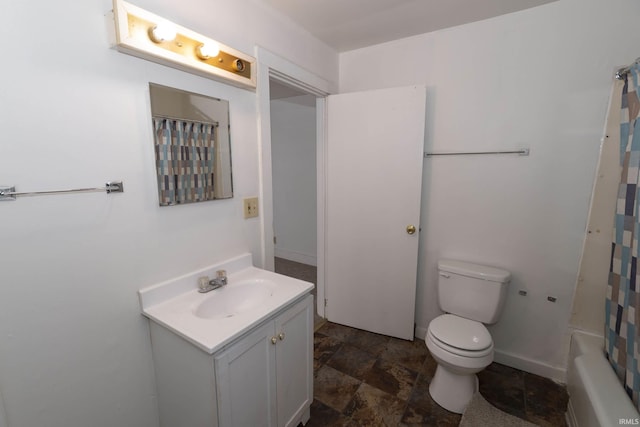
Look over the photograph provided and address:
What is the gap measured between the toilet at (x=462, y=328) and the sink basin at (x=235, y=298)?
1059 mm

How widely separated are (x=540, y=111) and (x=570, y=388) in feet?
5.52

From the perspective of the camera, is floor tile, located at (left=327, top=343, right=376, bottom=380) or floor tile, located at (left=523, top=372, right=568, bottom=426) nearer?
floor tile, located at (left=523, top=372, right=568, bottom=426)

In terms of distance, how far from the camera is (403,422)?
1.58m

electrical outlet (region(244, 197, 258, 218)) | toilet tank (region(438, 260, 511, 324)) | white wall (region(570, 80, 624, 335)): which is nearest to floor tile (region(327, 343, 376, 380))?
toilet tank (region(438, 260, 511, 324))

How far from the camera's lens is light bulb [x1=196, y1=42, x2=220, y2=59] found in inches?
48.8

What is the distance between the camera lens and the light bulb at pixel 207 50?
1.24 metres

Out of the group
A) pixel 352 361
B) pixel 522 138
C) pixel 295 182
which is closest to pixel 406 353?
pixel 352 361

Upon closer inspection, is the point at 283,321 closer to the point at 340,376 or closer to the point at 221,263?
the point at 221,263

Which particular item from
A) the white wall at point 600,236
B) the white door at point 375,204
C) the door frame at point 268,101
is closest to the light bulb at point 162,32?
the door frame at point 268,101

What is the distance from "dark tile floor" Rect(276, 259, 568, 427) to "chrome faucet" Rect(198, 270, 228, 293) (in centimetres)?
96

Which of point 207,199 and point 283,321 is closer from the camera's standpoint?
point 283,321

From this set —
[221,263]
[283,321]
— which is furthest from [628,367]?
[221,263]

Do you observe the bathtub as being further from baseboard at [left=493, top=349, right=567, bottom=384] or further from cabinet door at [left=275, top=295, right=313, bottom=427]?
cabinet door at [left=275, top=295, right=313, bottom=427]

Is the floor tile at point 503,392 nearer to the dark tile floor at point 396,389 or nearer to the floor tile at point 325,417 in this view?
the dark tile floor at point 396,389
